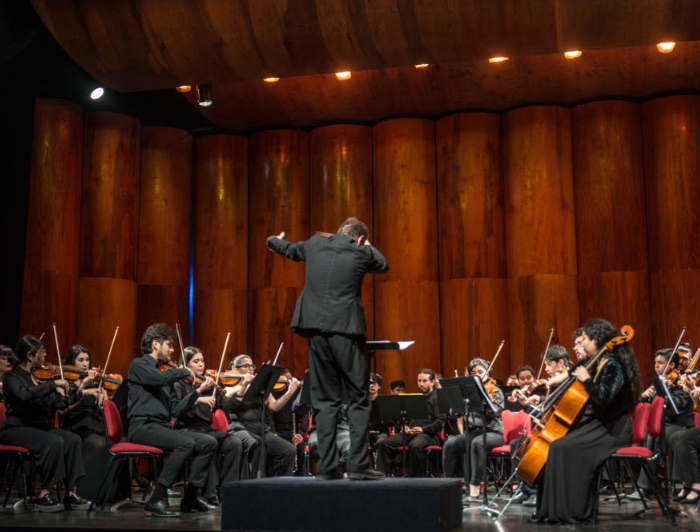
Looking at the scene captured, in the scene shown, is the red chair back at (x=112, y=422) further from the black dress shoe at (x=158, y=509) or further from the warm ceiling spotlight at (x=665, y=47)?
the warm ceiling spotlight at (x=665, y=47)

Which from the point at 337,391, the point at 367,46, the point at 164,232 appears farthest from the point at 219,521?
the point at 164,232

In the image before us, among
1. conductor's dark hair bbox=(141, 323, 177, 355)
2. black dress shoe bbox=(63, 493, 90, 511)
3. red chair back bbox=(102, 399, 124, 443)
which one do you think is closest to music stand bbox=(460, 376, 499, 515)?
conductor's dark hair bbox=(141, 323, 177, 355)

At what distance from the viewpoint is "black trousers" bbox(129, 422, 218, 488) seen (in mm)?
5984

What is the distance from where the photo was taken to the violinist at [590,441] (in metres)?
5.25

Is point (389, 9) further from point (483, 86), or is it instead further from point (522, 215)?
point (522, 215)

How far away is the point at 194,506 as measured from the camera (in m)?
6.23

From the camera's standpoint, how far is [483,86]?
9703mm

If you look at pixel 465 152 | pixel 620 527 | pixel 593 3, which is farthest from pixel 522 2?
pixel 620 527

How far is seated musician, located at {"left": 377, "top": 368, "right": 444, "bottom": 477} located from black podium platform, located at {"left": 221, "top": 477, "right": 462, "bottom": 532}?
138 inches

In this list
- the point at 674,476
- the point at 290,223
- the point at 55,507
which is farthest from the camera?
the point at 290,223

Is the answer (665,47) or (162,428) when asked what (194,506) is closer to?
(162,428)

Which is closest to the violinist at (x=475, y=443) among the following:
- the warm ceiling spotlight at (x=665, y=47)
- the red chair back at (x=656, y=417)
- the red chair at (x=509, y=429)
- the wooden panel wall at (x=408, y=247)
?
the red chair at (x=509, y=429)

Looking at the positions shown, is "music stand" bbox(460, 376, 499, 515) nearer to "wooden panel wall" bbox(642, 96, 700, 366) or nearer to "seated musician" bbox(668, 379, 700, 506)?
"seated musician" bbox(668, 379, 700, 506)

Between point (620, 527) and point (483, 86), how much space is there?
19.0 ft
